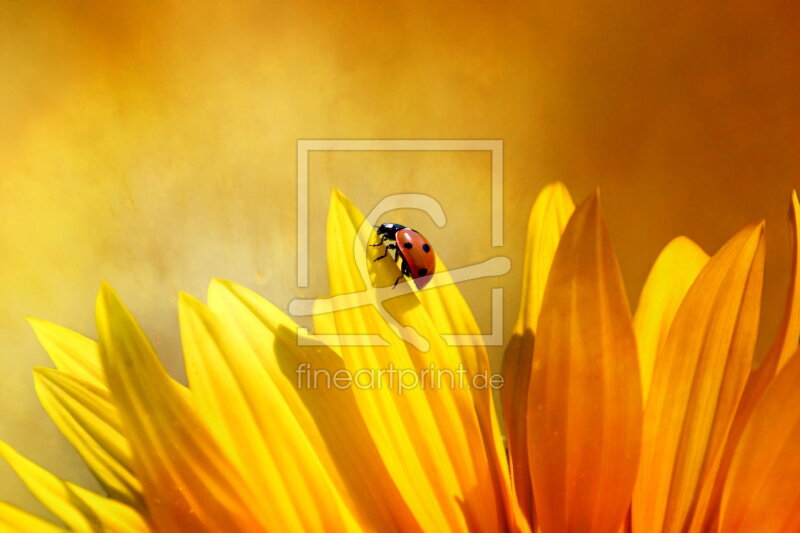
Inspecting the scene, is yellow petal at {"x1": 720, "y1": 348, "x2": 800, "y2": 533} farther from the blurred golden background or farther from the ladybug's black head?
the ladybug's black head

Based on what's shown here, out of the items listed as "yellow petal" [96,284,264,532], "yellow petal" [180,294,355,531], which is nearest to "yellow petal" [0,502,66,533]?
"yellow petal" [96,284,264,532]

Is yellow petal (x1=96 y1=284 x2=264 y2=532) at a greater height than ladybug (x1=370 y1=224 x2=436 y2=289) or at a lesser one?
lesser

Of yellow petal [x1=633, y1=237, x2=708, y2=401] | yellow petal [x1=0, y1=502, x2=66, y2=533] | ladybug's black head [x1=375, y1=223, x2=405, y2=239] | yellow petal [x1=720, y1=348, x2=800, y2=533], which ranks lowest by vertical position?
yellow petal [x1=0, y1=502, x2=66, y2=533]

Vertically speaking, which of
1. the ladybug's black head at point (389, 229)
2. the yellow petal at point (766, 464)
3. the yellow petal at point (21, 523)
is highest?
the ladybug's black head at point (389, 229)

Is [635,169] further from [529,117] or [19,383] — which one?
[19,383]

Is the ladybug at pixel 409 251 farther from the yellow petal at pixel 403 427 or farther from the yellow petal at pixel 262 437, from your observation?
the yellow petal at pixel 262 437

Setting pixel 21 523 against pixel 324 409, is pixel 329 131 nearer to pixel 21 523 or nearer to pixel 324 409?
pixel 324 409

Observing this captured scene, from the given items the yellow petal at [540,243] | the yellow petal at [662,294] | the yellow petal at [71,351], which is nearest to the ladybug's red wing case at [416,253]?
the yellow petal at [540,243]
